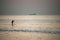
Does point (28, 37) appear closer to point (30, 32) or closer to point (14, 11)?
point (30, 32)

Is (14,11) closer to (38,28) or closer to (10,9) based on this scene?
(10,9)

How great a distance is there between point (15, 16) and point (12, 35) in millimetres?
186

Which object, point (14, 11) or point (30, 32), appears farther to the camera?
point (14, 11)

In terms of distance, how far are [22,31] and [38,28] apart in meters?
0.14

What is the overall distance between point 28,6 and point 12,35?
318 mm

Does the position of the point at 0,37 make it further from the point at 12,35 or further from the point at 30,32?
the point at 30,32

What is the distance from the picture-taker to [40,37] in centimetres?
75

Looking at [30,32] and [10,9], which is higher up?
[10,9]

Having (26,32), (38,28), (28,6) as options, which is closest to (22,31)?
(26,32)

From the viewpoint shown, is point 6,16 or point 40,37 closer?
point 40,37

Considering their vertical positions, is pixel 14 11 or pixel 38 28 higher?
pixel 14 11

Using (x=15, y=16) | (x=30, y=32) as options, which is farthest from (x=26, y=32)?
(x=15, y=16)

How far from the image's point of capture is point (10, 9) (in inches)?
35.0

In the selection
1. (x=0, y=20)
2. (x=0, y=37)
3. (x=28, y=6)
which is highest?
(x=28, y=6)
